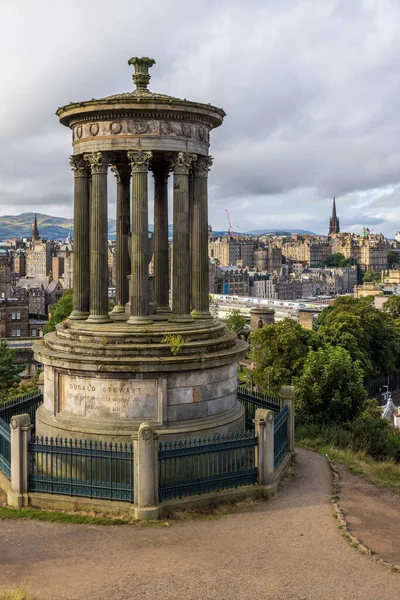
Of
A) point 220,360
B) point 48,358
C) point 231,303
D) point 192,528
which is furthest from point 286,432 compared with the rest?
point 231,303

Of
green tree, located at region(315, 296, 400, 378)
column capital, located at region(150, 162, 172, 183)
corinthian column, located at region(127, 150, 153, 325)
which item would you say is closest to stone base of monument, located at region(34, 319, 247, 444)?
corinthian column, located at region(127, 150, 153, 325)

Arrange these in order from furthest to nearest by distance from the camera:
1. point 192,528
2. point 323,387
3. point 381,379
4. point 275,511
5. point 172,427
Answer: point 381,379, point 323,387, point 172,427, point 275,511, point 192,528

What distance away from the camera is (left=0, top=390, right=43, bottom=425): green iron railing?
22.5 m

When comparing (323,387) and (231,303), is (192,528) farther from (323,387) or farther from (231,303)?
(231,303)

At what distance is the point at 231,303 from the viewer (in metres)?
154

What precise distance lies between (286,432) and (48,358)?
792cm

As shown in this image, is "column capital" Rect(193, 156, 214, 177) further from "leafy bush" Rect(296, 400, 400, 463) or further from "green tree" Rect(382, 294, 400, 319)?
"green tree" Rect(382, 294, 400, 319)

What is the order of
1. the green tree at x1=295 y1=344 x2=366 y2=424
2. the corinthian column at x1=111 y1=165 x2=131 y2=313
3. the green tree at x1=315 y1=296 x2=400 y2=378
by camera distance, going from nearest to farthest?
the corinthian column at x1=111 y1=165 x2=131 y2=313
the green tree at x1=295 y1=344 x2=366 y2=424
the green tree at x1=315 y1=296 x2=400 y2=378

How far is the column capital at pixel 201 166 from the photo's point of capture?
21.2m

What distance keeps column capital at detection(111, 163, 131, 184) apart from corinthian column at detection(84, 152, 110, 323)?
2.89m

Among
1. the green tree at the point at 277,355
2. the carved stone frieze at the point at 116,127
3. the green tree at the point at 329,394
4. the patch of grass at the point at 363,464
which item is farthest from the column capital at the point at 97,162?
the green tree at the point at 277,355

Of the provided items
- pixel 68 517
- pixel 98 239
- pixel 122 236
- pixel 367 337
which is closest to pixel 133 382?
pixel 68 517

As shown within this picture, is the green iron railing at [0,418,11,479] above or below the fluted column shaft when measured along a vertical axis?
below

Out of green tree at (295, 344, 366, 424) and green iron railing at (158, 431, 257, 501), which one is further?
green tree at (295, 344, 366, 424)
